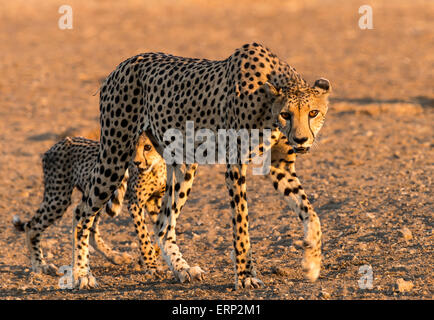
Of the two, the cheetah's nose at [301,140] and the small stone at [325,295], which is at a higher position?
the cheetah's nose at [301,140]

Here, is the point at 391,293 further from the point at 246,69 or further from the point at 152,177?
the point at 152,177

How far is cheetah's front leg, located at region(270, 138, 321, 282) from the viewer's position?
18.0 ft

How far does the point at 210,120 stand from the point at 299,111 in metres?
0.91

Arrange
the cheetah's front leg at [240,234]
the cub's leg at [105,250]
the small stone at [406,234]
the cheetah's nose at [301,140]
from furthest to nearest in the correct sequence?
the cub's leg at [105,250] → the small stone at [406,234] → the cheetah's front leg at [240,234] → the cheetah's nose at [301,140]

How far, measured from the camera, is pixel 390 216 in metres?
7.05

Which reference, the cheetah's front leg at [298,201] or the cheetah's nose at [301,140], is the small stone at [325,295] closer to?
the cheetah's front leg at [298,201]

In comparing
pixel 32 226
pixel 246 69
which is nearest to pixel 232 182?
pixel 246 69

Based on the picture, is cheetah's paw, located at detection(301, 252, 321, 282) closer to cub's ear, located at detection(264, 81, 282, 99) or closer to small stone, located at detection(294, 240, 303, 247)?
cub's ear, located at detection(264, 81, 282, 99)

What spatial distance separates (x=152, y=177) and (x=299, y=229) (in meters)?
1.38

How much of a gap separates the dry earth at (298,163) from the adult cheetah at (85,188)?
194 mm

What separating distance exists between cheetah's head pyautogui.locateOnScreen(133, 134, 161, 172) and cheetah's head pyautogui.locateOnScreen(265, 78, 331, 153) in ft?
5.76

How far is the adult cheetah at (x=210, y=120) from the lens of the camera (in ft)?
17.6

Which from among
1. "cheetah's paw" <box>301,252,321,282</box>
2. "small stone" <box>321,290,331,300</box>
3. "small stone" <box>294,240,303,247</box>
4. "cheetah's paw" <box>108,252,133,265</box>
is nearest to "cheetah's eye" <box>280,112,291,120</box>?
"cheetah's paw" <box>301,252,321,282</box>

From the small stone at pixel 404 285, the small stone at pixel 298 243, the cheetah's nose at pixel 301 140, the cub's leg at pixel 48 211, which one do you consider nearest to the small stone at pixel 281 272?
the small stone at pixel 298 243
